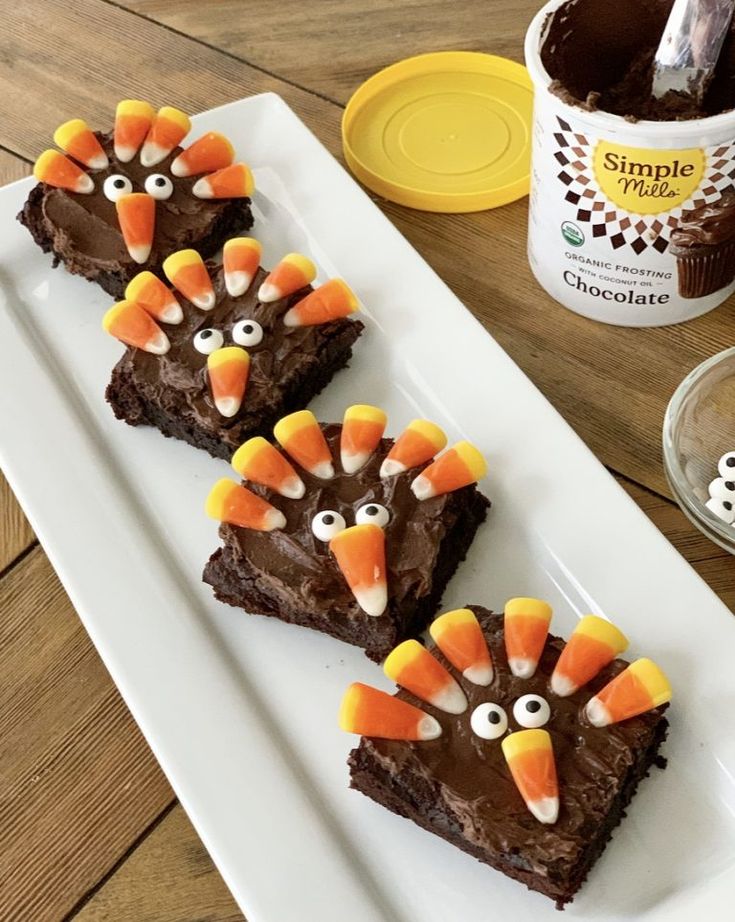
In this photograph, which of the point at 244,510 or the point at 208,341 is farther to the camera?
the point at 208,341

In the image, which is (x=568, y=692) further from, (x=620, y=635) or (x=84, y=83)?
(x=84, y=83)

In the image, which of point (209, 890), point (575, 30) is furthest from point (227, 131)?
point (209, 890)

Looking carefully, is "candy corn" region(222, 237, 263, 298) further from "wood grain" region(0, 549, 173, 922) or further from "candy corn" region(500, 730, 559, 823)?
"candy corn" region(500, 730, 559, 823)

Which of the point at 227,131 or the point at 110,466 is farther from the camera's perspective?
the point at 227,131

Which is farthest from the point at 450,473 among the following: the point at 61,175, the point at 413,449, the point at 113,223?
the point at 61,175

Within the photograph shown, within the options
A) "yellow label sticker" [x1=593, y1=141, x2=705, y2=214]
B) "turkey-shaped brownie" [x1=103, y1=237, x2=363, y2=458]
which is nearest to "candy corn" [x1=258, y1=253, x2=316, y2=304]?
"turkey-shaped brownie" [x1=103, y1=237, x2=363, y2=458]

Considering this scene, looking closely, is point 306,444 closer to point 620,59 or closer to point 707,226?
point 707,226
